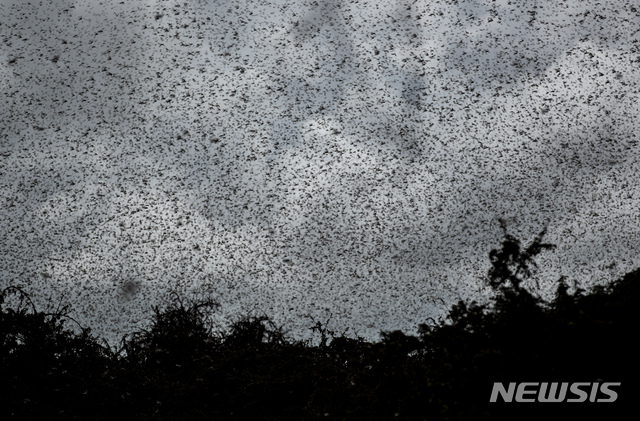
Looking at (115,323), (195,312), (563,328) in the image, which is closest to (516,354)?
(563,328)

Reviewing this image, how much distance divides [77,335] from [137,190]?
164 cm

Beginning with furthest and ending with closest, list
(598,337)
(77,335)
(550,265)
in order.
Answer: (77,335) < (550,265) < (598,337)

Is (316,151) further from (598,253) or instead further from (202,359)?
(598,253)

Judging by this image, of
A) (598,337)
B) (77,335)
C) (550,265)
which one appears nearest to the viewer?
(598,337)

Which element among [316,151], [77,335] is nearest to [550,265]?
[316,151]

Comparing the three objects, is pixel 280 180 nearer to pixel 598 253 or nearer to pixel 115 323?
pixel 115 323

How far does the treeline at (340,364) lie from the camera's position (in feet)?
11.3

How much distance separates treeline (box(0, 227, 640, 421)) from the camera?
11.3 ft

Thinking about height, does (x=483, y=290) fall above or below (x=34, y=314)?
above

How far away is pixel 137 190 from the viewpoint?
6.19 meters

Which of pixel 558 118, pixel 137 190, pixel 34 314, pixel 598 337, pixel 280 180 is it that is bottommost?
pixel 34 314

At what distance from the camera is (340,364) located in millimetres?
6051

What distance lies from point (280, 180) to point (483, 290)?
221 cm

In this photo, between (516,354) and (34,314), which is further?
(34,314)
